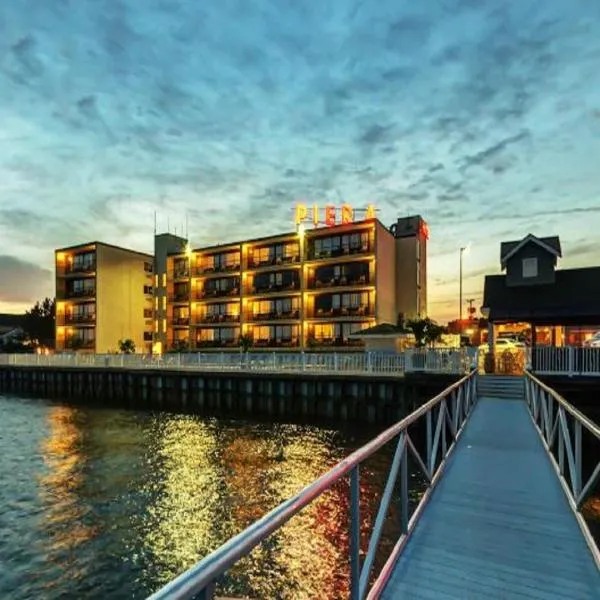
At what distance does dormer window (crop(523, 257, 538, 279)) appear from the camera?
2902 cm

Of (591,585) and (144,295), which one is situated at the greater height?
(144,295)

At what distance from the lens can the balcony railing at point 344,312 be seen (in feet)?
149

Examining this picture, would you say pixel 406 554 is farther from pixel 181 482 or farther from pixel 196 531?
pixel 181 482

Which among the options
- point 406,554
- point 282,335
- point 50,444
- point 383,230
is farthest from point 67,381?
point 406,554

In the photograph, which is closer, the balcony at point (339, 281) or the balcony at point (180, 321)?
the balcony at point (339, 281)

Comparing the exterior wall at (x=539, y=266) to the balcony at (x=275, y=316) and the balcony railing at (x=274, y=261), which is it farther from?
the balcony railing at (x=274, y=261)

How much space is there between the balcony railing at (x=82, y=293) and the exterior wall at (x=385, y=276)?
Result: 36.5m

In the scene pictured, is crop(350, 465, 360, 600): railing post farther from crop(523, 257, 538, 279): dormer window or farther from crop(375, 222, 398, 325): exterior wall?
crop(375, 222, 398, 325): exterior wall

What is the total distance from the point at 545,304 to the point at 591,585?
25046 mm

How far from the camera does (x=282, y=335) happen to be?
50500 mm

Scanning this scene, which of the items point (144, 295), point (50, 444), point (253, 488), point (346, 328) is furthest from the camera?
point (144, 295)

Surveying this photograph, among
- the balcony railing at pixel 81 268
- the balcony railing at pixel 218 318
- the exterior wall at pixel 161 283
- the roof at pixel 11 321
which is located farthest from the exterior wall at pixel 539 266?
the roof at pixel 11 321

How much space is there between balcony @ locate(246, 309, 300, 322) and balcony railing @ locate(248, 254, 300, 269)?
16.6 ft

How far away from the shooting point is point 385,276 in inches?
1895
